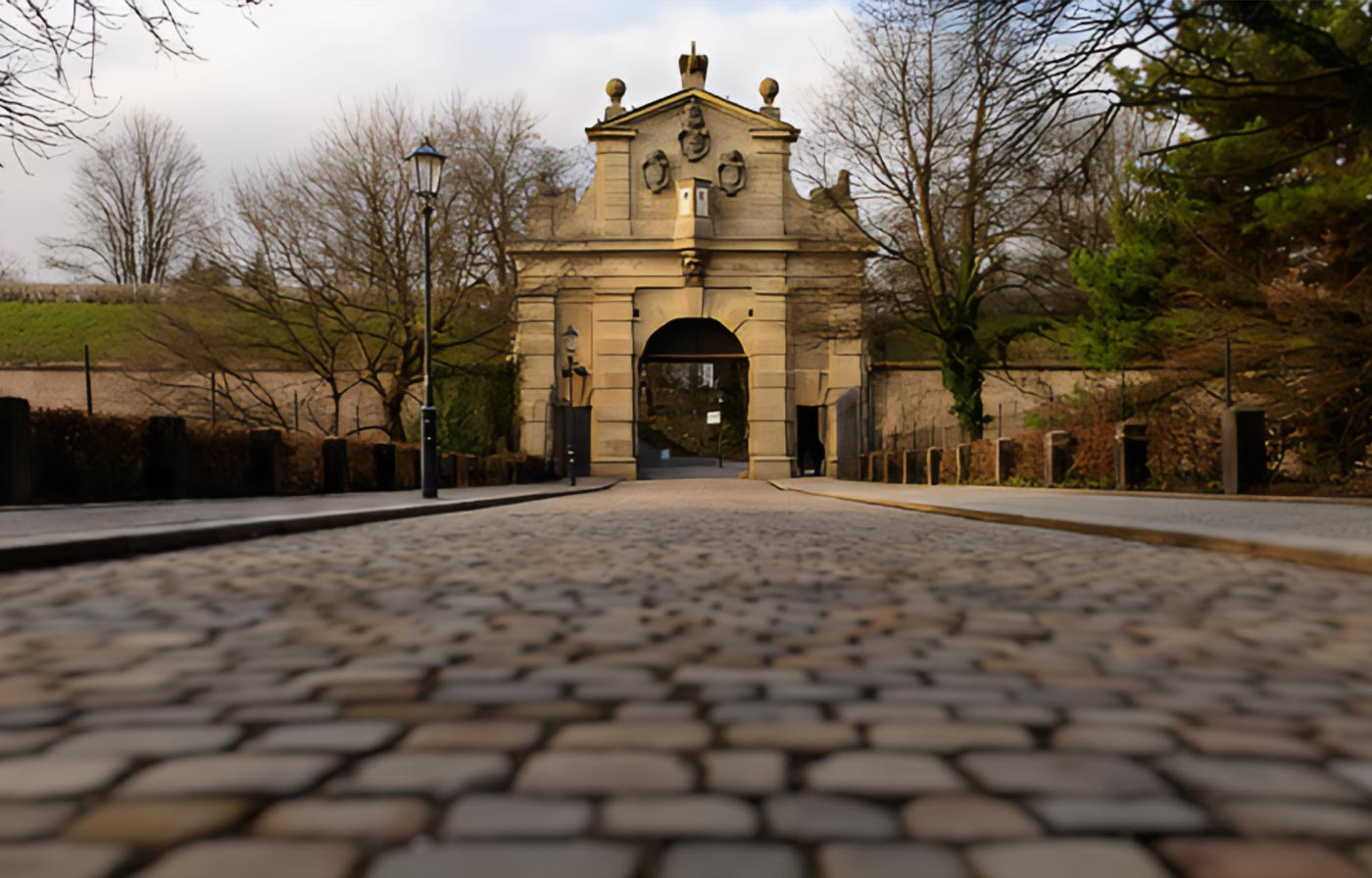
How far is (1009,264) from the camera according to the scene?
30.8 meters

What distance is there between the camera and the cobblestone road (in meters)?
1.71


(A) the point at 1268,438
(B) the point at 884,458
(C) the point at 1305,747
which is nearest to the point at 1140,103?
(A) the point at 1268,438

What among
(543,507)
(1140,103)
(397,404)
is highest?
(1140,103)

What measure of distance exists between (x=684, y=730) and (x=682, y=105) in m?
37.1

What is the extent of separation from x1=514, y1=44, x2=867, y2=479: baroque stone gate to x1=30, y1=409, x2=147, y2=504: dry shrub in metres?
23.8

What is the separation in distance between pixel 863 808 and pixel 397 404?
30.9 meters

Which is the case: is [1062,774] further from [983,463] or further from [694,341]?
[694,341]

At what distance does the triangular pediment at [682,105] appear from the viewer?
121 feet

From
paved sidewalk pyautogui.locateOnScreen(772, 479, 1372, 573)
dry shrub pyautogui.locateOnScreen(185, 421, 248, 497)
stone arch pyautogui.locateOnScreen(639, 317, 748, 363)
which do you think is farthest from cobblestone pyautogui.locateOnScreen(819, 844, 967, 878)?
stone arch pyautogui.locateOnScreen(639, 317, 748, 363)

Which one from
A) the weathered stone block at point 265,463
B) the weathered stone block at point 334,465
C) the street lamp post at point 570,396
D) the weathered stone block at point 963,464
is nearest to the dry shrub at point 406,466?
the weathered stone block at point 334,465

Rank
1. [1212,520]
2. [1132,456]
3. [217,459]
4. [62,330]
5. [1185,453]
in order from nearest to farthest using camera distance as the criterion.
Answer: [1212,520], [217,459], [1185,453], [1132,456], [62,330]

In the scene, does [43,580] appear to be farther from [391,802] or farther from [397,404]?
[397,404]

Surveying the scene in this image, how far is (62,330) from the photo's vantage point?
46.7 m

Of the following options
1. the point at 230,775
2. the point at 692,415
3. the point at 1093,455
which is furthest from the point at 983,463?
the point at 692,415
